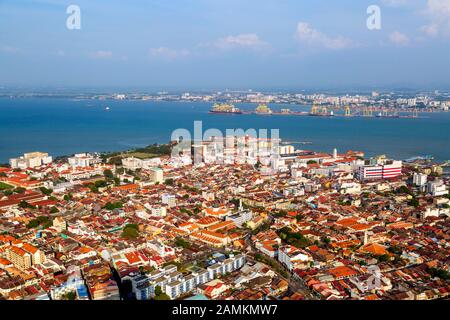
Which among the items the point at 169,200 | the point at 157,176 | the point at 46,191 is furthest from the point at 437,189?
the point at 46,191

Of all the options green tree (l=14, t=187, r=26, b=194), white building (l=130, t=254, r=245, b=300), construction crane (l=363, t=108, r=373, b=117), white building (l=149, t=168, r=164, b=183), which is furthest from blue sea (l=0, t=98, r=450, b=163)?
white building (l=130, t=254, r=245, b=300)

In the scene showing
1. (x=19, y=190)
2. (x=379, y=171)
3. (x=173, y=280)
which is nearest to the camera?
(x=173, y=280)

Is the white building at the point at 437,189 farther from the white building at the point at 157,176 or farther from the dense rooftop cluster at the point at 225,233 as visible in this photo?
the white building at the point at 157,176

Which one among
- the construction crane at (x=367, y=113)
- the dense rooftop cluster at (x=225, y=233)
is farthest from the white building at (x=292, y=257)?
the construction crane at (x=367, y=113)

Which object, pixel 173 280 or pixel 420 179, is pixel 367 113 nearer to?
pixel 420 179

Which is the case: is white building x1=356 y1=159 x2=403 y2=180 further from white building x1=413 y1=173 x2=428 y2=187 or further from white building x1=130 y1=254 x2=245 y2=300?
white building x1=130 y1=254 x2=245 y2=300
